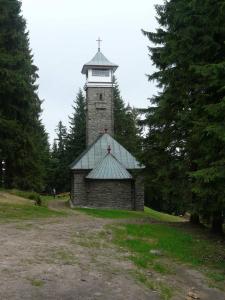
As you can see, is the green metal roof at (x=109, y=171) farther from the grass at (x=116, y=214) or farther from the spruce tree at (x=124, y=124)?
the spruce tree at (x=124, y=124)

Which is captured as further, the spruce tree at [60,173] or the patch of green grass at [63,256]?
the spruce tree at [60,173]

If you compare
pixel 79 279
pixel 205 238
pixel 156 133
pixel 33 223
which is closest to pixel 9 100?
pixel 156 133

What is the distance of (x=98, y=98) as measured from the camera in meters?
40.1

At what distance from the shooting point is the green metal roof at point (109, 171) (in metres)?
31.9

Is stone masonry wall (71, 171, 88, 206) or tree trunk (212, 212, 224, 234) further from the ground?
stone masonry wall (71, 171, 88, 206)

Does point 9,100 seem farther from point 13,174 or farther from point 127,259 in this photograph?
point 127,259

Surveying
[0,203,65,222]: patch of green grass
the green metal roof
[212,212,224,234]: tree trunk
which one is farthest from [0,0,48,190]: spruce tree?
[212,212,224,234]: tree trunk

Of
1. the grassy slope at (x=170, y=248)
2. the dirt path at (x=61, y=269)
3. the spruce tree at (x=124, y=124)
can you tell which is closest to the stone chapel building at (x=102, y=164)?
the grassy slope at (x=170, y=248)

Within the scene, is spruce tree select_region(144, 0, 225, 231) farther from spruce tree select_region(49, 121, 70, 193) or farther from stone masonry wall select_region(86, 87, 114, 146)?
spruce tree select_region(49, 121, 70, 193)

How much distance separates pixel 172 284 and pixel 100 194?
23482 mm

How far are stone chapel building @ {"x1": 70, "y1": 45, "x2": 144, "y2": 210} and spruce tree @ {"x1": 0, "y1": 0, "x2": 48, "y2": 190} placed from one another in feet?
12.3

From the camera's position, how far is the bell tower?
39.4 meters

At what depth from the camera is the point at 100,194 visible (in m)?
31.9

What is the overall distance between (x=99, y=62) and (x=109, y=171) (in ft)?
42.2
